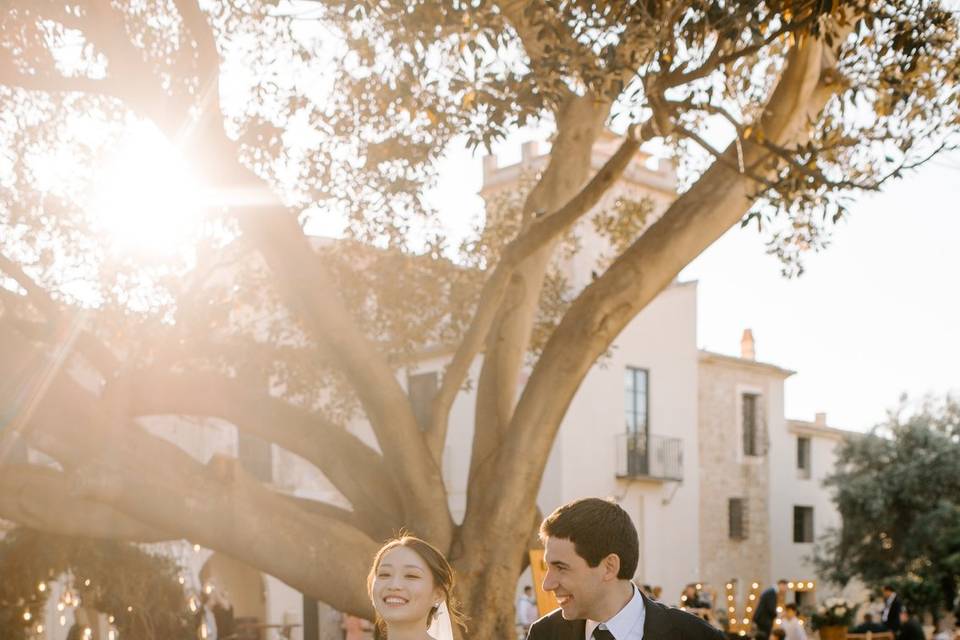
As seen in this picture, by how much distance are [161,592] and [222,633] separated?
263cm

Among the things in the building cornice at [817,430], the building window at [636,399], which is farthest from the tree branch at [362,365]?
the building cornice at [817,430]

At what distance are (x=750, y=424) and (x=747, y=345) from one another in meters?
3.49

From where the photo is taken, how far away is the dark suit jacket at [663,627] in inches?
142

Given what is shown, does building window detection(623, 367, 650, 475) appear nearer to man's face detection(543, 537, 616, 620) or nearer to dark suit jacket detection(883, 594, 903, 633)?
dark suit jacket detection(883, 594, 903, 633)

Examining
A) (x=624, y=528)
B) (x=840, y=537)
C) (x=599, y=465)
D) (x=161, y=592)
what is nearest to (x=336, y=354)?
(x=624, y=528)

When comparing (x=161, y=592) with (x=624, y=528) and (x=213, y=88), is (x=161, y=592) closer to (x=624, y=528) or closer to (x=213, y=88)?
(x=213, y=88)

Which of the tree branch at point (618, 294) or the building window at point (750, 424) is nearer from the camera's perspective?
the tree branch at point (618, 294)

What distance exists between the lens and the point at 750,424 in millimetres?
30328

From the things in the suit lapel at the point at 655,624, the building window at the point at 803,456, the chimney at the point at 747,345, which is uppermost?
the chimney at the point at 747,345

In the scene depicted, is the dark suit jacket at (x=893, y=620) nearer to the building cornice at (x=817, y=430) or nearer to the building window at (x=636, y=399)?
the building window at (x=636, y=399)

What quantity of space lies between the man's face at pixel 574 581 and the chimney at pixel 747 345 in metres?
30.1

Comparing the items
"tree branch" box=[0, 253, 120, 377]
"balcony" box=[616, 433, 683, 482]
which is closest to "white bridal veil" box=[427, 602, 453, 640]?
"tree branch" box=[0, 253, 120, 377]

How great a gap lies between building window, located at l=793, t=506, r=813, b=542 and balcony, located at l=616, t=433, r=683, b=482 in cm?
599

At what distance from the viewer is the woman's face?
12.4 feet
